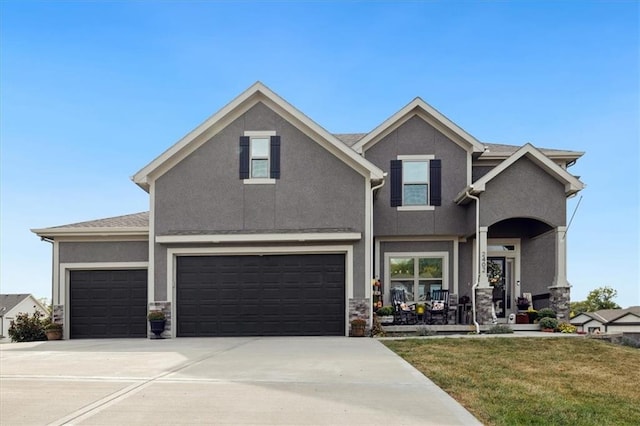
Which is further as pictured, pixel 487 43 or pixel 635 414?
pixel 487 43

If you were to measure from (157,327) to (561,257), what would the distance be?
38.5 ft

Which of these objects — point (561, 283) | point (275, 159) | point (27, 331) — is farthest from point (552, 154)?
point (27, 331)

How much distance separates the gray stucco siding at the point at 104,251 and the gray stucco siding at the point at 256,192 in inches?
51.8

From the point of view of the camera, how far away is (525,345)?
11352 millimetres

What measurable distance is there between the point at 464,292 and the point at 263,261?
6.63 metres

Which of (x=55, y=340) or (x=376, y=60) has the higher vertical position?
(x=376, y=60)

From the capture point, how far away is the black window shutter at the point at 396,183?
16375 mm

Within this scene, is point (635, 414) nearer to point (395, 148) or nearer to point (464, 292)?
point (464, 292)

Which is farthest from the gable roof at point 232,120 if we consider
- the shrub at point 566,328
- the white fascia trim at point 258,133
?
the shrub at point 566,328

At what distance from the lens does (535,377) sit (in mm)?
7730

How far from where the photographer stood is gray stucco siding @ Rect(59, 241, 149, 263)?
15513 mm

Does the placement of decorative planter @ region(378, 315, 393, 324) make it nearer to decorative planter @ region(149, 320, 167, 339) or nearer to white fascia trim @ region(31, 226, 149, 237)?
decorative planter @ region(149, 320, 167, 339)

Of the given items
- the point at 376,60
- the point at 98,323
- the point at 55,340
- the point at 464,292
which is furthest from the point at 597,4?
the point at 55,340

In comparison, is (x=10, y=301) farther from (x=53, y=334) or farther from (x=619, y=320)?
(x=619, y=320)
